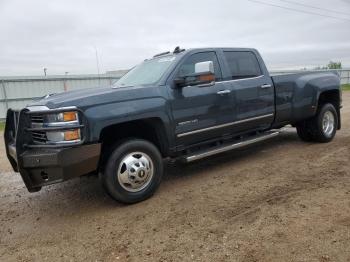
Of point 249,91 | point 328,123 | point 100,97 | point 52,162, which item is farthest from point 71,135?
point 328,123

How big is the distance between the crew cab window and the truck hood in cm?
161

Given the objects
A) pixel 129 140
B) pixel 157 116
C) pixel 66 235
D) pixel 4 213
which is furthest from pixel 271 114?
pixel 4 213

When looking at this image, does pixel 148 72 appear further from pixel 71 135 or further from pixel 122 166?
pixel 71 135

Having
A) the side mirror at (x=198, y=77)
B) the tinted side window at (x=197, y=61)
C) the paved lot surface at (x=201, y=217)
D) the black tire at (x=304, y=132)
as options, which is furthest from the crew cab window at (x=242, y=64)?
the black tire at (x=304, y=132)

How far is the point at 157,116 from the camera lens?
15.3 feet

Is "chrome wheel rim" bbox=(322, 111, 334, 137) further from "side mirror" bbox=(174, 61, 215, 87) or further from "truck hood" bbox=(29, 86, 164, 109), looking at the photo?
"truck hood" bbox=(29, 86, 164, 109)

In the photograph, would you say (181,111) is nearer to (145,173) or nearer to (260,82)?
(145,173)

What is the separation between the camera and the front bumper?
3923 millimetres

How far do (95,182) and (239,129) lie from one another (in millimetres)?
2360

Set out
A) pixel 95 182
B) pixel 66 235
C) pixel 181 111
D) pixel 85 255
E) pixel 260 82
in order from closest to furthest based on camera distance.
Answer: pixel 85 255
pixel 66 235
pixel 181 111
pixel 95 182
pixel 260 82

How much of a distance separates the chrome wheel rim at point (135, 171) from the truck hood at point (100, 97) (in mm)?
692

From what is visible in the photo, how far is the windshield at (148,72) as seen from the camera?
518cm

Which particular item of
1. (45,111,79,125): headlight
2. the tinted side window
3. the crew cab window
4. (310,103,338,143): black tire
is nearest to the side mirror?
the tinted side window

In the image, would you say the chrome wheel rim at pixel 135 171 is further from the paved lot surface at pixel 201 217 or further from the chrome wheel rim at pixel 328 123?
the chrome wheel rim at pixel 328 123
